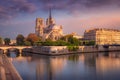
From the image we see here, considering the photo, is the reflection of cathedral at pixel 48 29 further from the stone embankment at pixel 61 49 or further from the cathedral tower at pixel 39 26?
the stone embankment at pixel 61 49

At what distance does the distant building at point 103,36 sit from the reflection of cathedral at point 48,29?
23.3 ft

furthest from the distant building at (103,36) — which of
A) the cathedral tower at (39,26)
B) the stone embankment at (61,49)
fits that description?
the cathedral tower at (39,26)

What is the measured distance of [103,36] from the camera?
56.6m

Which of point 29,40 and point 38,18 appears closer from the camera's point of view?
point 29,40

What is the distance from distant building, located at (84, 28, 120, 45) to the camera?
55156mm

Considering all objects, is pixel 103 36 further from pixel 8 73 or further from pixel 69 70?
pixel 8 73

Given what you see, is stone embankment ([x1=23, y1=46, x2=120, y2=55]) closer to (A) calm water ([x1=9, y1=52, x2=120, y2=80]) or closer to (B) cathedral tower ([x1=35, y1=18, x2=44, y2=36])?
(A) calm water ([x1=9, y1=52, x2=120, y2=80])

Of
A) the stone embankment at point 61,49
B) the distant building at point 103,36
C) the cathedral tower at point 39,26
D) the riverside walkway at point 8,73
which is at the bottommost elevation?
the stone embankment at point 61,49

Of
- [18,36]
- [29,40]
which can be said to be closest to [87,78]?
[29,40]

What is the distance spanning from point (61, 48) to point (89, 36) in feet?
81.4

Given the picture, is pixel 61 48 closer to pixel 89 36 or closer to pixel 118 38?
pixel 89 36

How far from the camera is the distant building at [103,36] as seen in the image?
55156 millimetres

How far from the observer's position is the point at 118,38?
198 feet

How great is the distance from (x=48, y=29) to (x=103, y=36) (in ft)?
43.9
